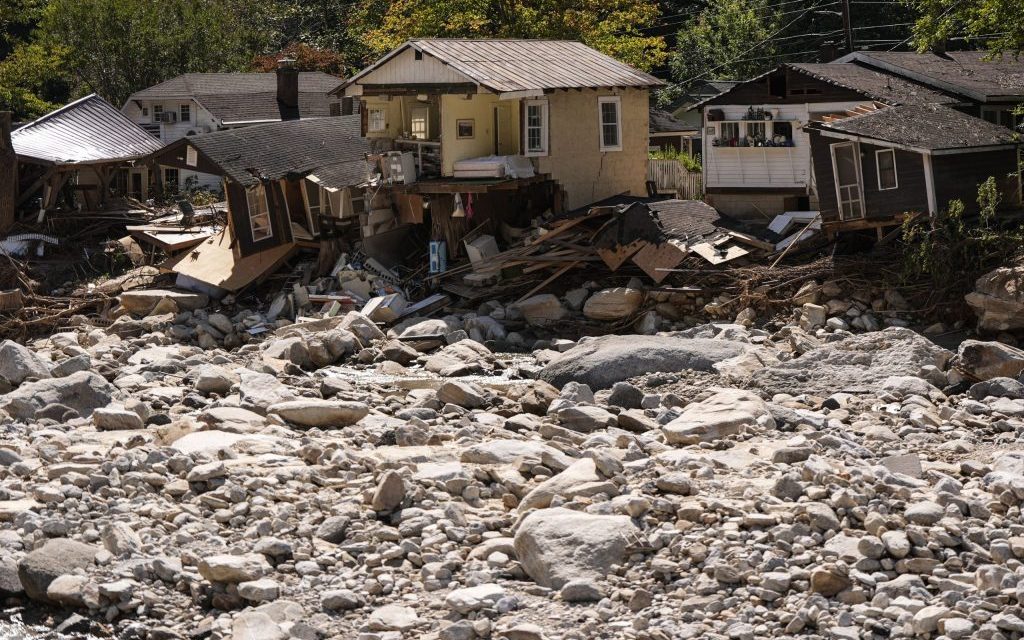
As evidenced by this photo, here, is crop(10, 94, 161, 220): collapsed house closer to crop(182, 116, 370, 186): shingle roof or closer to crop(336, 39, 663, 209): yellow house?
crop(182, 116, 370, 186): shingle roof

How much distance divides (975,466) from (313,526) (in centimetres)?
717

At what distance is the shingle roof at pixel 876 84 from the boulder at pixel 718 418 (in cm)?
1226

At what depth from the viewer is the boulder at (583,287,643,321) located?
25453 millimetres

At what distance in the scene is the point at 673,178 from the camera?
3472 centimetres

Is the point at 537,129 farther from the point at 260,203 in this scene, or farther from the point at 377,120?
the point at 260,203

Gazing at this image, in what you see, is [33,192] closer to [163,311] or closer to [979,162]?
[163,311]

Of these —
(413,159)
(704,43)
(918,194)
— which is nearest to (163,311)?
(413,159)

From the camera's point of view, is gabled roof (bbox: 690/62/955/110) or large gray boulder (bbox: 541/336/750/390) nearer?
large gray boulder (bbox: 541/336/750/390)

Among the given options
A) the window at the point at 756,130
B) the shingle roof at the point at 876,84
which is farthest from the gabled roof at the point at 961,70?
the window at the point at 756,130

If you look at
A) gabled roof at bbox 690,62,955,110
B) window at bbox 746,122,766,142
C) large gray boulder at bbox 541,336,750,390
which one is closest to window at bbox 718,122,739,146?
window at bbox 746,122,766,142

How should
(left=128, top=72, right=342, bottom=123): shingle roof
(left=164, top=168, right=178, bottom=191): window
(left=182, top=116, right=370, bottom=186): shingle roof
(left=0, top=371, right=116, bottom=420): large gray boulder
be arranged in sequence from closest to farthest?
(left=0, top=371, right=116, bottom=420): large gray boulder < (left=182, top=116, right=370, bottom=186): shingle roof < (left=164, top=168, right=178, bottom=191): window < (left=128, top=72, right=342, bottom=123): shingle roof

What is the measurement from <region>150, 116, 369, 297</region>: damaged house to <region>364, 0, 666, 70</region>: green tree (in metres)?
10.3

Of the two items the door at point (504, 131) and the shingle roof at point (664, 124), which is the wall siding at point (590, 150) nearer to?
the door at point (504, 131)

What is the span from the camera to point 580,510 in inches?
540
